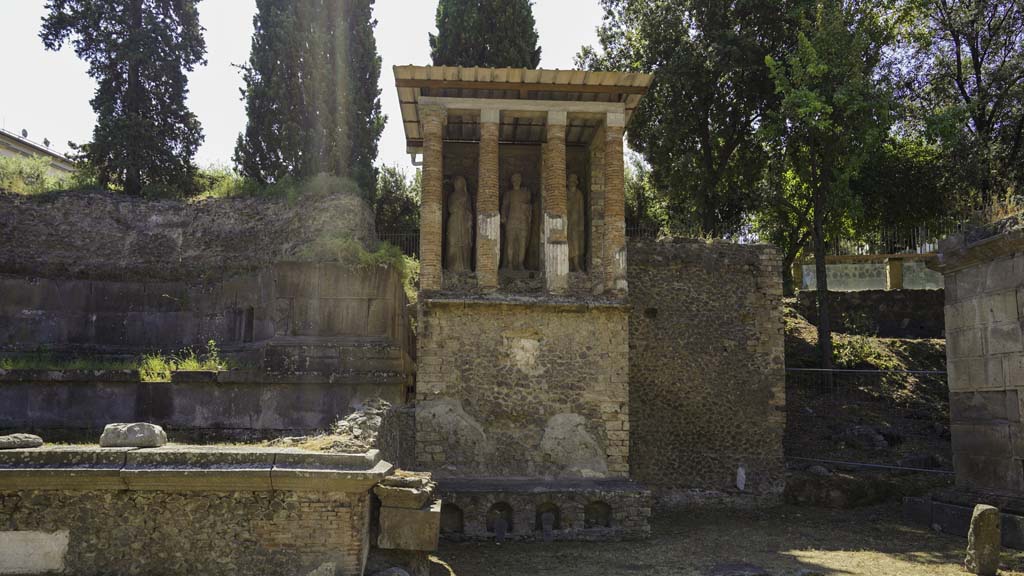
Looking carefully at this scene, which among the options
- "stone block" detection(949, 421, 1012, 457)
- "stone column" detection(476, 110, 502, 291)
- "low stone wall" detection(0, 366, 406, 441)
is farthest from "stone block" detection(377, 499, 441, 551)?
"stone block" detection(949, 421, 1012, 457)

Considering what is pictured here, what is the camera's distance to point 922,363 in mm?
21500

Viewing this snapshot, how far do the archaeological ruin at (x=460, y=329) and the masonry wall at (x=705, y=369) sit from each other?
5 centimetres

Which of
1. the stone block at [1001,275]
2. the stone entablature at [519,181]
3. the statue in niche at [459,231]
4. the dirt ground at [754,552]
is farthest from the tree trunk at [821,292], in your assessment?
the statue in niche at [459,231]

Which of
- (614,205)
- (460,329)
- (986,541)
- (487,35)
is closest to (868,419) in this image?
(614,205)

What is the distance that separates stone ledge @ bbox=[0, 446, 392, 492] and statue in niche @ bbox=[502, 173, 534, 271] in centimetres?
913

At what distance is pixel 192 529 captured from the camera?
287 inches

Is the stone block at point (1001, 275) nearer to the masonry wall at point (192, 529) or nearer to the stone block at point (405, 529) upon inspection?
the stone block at point (405, 529)

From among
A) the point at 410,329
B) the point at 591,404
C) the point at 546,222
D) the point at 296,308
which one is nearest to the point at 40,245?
the point at 296,308

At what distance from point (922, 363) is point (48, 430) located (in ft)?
65.2

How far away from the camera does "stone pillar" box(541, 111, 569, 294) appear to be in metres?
14.8

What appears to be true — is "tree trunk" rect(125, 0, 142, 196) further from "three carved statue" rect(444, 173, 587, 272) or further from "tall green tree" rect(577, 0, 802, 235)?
"tall green tree" rect(577, 0, 802, 235)

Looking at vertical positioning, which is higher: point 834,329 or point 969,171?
point 969,171

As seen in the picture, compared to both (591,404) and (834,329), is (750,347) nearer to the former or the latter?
(591,404)

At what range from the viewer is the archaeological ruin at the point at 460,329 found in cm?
1398
